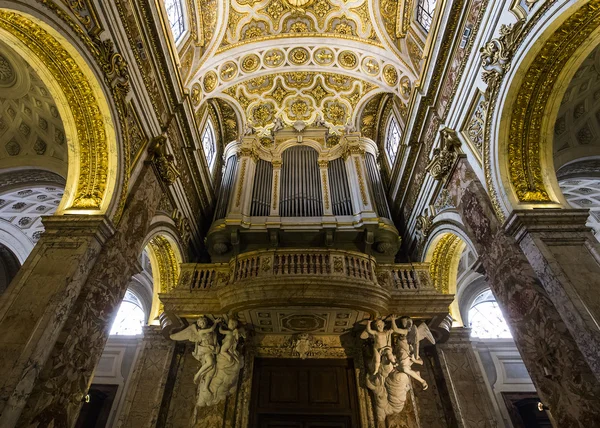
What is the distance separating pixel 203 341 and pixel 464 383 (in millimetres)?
6003

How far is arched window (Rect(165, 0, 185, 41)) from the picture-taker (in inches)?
363

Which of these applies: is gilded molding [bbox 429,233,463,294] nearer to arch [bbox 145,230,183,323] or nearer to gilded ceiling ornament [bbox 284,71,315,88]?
arch [bbox 145,230,183,323]

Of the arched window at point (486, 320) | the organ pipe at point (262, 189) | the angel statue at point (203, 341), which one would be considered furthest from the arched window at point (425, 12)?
the arched window at point (486, 320)

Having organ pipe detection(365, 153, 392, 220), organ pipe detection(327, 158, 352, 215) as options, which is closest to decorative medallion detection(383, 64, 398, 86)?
organ pipe detection(365, 153, 392, 220)

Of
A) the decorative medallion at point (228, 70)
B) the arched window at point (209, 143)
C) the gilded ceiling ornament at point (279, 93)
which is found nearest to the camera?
the decorative medallion at point (228, 70)

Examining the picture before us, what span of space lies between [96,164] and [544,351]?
746 cm

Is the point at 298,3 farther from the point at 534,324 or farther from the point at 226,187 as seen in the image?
the point at 534,324

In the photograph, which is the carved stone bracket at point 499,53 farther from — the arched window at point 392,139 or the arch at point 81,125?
the arch at point 81,125

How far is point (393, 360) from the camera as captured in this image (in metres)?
6.96

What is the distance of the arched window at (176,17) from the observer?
9211 millimetres

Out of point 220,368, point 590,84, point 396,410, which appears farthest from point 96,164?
point 590,84

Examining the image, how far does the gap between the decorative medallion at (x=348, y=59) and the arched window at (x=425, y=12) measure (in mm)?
2894

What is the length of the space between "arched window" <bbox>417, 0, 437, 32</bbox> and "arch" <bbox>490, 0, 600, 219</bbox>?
12.8 ft

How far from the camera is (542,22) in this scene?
5188mm
